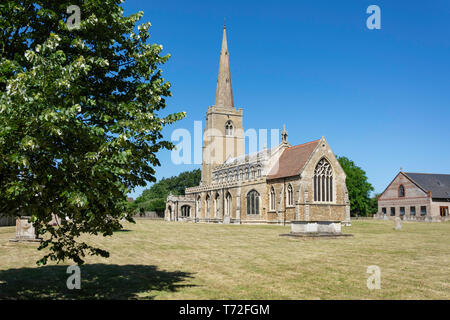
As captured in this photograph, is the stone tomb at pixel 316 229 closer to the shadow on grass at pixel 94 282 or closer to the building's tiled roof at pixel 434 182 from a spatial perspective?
A: the shadow on grass at pixel 94 282

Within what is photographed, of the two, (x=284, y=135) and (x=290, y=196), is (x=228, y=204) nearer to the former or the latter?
A: (x=284, y=135)

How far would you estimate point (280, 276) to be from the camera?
1106 centimetres

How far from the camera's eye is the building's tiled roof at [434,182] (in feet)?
216

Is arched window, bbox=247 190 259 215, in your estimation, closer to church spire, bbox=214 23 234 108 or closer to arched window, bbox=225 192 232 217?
arched window, bbox=225 192 232 217

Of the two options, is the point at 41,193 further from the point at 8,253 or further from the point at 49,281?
the point at 8,253

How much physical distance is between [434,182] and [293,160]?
1335 inches

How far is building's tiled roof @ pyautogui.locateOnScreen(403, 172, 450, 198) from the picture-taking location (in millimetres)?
65875

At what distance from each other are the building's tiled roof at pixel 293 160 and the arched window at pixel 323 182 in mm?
1997

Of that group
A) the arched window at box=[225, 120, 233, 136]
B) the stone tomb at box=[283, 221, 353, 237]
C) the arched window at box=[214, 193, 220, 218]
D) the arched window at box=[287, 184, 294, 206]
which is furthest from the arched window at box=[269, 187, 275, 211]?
the arched window at box=[225, 120, 233, 136]

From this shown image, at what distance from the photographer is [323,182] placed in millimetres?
47438

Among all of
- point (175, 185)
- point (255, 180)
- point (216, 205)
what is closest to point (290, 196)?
point (255, 180)

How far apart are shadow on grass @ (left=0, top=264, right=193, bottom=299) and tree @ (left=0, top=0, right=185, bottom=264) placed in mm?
1320

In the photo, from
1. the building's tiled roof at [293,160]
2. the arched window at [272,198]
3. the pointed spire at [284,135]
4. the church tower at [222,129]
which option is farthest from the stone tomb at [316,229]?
the church tower at [222,129]
